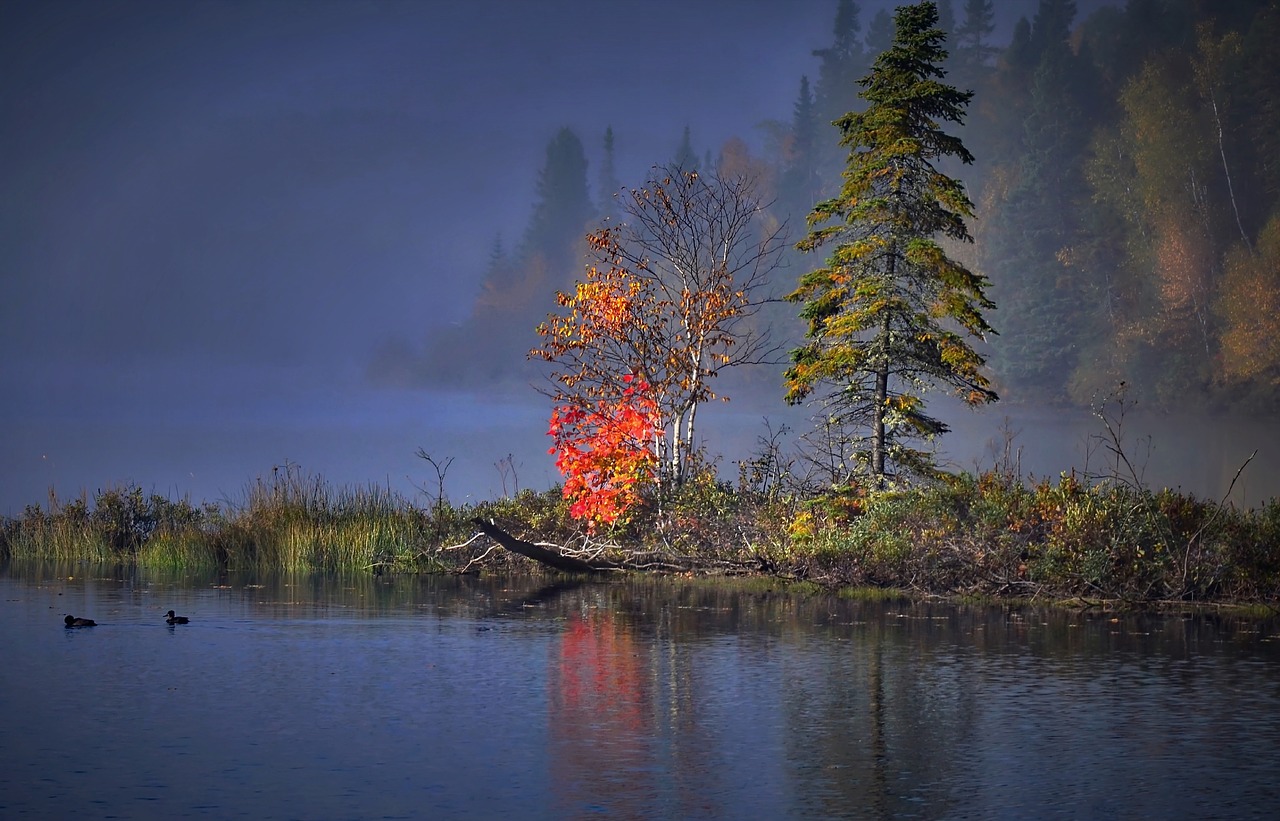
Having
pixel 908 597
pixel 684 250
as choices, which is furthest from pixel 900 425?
pixel 684 250

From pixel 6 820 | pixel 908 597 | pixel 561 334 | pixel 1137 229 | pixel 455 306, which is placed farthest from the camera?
pixel 455 306

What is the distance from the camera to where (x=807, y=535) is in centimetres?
2512

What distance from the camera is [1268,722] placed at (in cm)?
1290

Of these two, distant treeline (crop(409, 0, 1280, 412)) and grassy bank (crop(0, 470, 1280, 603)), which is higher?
distant treeline (crop(409, 0, 1280, 412))

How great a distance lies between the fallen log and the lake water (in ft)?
17.5

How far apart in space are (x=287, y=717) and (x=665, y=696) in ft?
11.5

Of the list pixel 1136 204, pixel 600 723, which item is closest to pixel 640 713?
pixel 600 723

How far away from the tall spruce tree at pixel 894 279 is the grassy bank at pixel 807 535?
180cm

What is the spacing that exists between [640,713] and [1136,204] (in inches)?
2885

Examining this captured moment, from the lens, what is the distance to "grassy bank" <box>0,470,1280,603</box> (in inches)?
843

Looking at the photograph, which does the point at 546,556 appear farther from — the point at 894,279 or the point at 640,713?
the point at 640,713

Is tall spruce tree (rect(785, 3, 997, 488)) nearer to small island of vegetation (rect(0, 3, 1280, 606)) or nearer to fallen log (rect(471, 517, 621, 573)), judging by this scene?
small island of vegetation (rect(0, 3, 1280, 606))

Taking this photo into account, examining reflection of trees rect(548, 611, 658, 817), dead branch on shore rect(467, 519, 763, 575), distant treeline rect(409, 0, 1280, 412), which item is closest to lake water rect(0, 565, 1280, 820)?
reflection of trees rect(548, 611, 658, 817)

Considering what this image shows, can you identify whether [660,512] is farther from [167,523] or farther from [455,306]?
[455,306]
